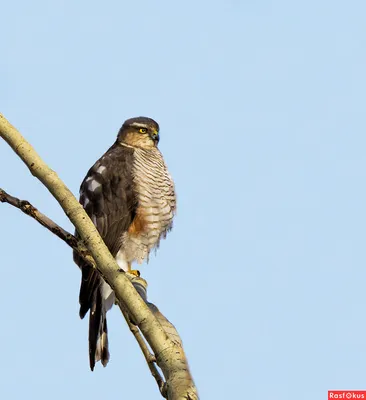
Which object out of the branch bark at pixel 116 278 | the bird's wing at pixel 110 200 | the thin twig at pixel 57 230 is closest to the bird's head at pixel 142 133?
the bird's wing at pixel 110 200

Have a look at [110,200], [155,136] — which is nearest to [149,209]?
[110,200]

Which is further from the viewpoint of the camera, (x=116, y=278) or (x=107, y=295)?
(x=107, y=295)

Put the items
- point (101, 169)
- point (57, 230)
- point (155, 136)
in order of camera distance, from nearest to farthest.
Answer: point (57, 230), point (101, 169), point (155, 136)

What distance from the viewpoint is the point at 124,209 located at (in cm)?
751

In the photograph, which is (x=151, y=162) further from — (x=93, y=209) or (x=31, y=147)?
(x=31, y=147)

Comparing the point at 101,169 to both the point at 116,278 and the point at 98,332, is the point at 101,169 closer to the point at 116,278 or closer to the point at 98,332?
the point at 98,332

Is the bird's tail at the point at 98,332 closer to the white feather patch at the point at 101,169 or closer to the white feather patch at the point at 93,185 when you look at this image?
the white feather patch at the point at 93,185

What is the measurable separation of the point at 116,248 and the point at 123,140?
5.66 feet

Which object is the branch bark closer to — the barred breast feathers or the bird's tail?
the bird's tail

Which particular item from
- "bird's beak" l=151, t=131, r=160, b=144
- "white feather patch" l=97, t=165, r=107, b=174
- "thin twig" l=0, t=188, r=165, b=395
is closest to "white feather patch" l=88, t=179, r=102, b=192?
"white feather patch" l=97, t=165, r=107, b=174

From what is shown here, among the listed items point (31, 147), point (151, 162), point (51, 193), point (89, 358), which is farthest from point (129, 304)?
point (151, 162)

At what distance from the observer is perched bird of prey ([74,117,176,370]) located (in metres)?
7.17

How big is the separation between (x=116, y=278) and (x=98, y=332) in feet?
12.9

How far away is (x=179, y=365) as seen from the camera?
2906 millimetres
